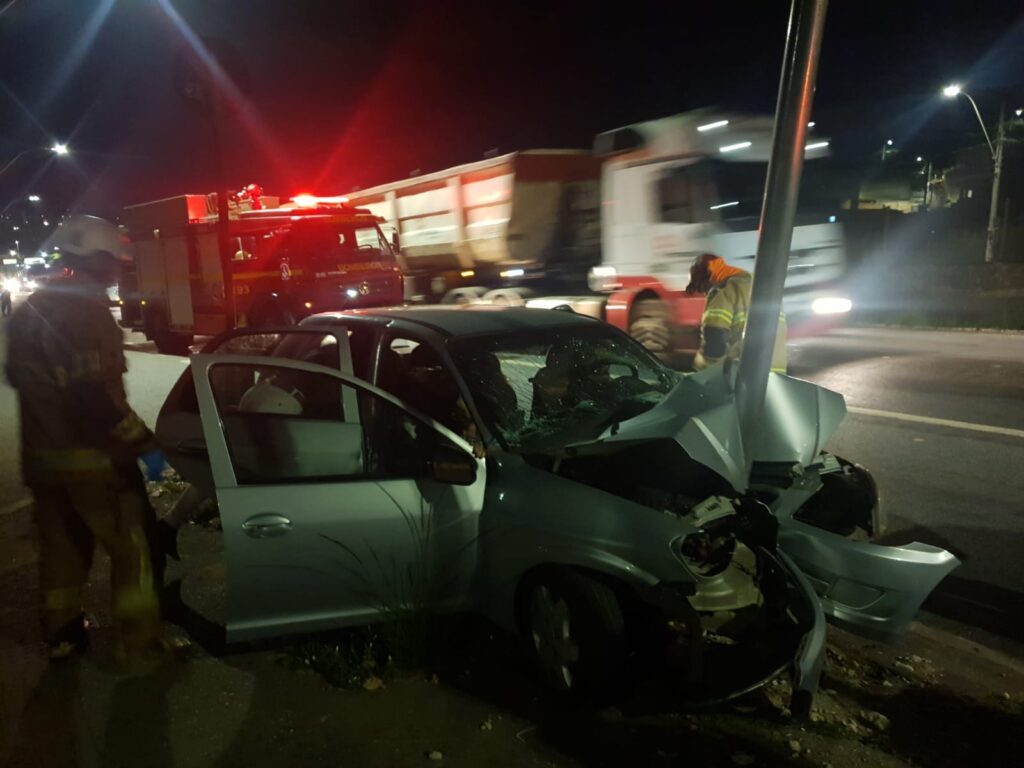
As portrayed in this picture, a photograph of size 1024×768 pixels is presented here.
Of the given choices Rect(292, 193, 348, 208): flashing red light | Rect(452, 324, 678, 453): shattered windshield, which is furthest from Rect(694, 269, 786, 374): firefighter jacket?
Rect(292, 193, 348, 208): flashing red light

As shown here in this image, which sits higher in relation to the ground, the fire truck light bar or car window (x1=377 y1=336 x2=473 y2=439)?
the fire truck light bar

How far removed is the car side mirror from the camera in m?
3.31

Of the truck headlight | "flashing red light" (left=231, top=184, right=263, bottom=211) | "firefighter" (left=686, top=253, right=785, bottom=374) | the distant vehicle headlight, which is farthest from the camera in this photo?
"flashing red light" (left=231, top=184, right=263, bottom=211)

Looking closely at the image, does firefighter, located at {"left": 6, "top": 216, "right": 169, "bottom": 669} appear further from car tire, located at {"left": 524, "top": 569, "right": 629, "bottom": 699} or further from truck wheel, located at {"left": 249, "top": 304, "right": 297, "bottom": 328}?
truck wheel, located at {"left": 249, "top": 304, "right": 297, "bottom": 328}

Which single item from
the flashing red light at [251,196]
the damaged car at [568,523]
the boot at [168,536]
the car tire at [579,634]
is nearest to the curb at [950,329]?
the flashing red light at [251,196]

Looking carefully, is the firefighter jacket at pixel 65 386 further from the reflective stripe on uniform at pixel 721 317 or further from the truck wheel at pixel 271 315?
the truck wheel at pixel 271 315

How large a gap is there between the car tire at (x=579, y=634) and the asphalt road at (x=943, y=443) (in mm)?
1994

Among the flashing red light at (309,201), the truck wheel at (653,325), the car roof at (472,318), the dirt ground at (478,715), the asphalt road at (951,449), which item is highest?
the flashing red light at (309,201)

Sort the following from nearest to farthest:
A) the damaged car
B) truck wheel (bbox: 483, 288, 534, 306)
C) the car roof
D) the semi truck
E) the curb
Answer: the damaged car < the car roof < the semi truck < truck wheel (bbox: 483, 288, 534, 306) < the curb

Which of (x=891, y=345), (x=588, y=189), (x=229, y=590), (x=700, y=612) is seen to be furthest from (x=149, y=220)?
(x=700, y=612)

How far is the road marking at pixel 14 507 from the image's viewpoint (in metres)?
6.07

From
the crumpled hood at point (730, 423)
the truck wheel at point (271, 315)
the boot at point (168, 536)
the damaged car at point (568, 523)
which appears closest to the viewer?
the damaged car at point (568, 523)

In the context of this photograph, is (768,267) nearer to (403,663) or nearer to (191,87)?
(403,663)

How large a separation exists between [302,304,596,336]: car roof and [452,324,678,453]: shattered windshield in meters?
0.07
